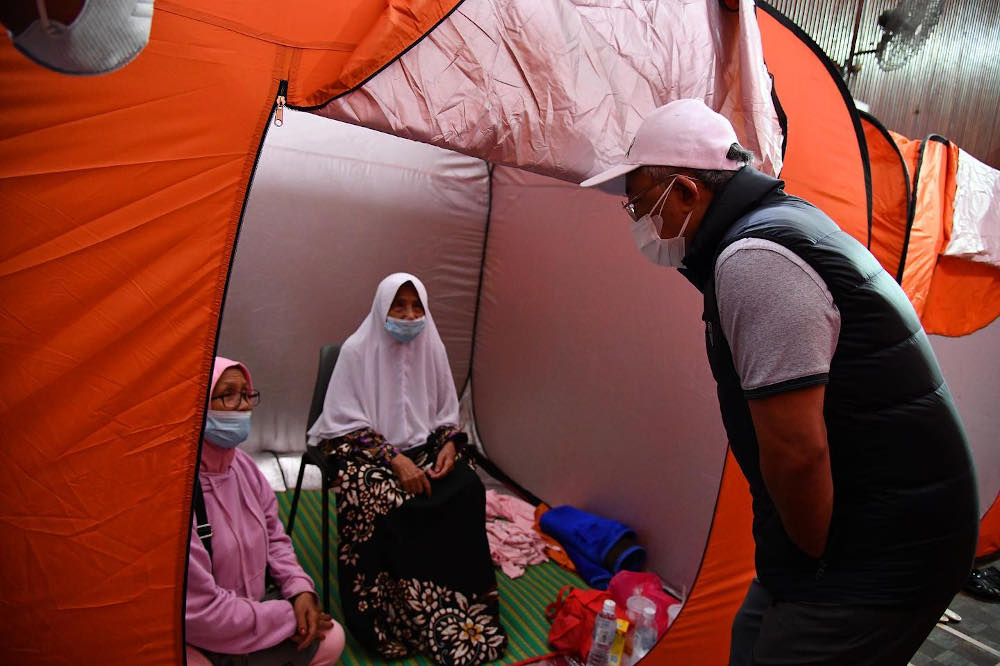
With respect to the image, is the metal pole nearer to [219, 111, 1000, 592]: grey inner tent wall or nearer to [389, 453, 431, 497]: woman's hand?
[219, 111, 1000, 592]: grey inner tent wall

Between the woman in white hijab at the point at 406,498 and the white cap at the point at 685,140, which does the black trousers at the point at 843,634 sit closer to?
the white cap at the point at 685,140

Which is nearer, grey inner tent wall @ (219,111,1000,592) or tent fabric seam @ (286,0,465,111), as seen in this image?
tent fabric seam @ (286,0,465,111)

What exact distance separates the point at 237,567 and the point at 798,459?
134 centimetres

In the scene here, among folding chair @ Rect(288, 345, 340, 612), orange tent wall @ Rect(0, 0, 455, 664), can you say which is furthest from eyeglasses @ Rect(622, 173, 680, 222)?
folding chair @ Rect(288, 345, 340, 612)

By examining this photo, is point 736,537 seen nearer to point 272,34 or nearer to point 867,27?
point 272,34

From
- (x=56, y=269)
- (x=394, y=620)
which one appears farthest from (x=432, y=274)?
(x=56, y=269)

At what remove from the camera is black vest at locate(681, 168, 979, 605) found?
1.00 m

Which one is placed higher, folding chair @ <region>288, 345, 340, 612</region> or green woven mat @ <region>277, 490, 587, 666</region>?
folding chair @ <region>288, 345, 340, 612</region>

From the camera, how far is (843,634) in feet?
3.44

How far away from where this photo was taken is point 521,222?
11.9 ft

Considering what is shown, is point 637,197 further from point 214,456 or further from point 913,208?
point 913,208

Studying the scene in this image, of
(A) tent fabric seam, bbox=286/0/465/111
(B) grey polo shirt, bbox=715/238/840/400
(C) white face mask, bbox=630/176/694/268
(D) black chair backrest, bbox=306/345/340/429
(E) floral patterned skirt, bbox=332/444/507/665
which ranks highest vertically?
(A) tent fabric seam, bbox=286/0/465/111

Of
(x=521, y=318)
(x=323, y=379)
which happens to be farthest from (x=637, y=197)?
(x=521, y=318)

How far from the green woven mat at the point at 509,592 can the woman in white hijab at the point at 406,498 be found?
0.21 ft
